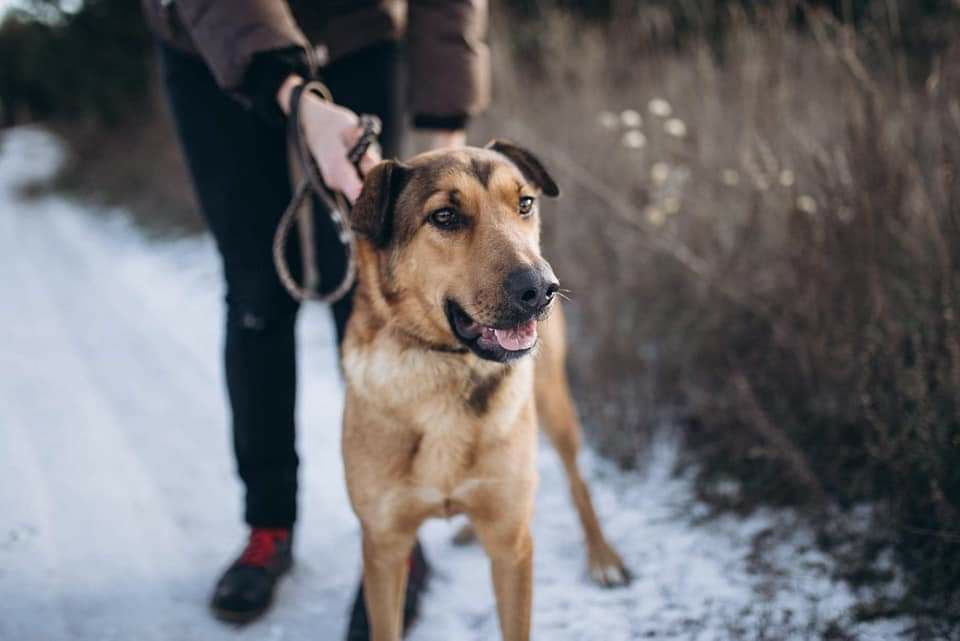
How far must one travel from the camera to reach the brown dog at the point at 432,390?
1965 millimetres

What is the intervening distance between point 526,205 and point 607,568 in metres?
1.46

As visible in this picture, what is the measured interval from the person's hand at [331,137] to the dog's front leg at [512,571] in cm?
107

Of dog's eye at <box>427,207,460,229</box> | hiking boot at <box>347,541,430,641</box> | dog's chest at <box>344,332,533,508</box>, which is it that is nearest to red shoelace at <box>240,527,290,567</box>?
hiking boot at <box>347,541,430,641</box>

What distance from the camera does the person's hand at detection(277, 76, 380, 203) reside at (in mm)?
2070

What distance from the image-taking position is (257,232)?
244 cm

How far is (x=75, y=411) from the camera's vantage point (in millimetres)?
4188

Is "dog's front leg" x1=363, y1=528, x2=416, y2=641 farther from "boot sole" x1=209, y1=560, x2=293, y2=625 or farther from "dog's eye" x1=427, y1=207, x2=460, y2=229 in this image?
"dog's eye" x1=427, y1=207, x2=460, y2=229

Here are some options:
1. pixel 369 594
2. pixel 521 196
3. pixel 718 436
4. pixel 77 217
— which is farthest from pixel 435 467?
pixel 77 217

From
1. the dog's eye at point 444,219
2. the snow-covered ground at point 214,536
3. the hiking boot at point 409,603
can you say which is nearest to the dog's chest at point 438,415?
the dog's eye at point 444,219

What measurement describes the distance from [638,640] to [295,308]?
1.68m

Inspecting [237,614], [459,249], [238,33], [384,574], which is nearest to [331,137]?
[238,33]

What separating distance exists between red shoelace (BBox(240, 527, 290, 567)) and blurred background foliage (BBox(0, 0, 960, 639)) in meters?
1.65

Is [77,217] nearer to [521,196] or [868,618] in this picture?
[521,196]

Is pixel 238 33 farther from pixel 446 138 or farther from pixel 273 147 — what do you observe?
pixel 446 138
